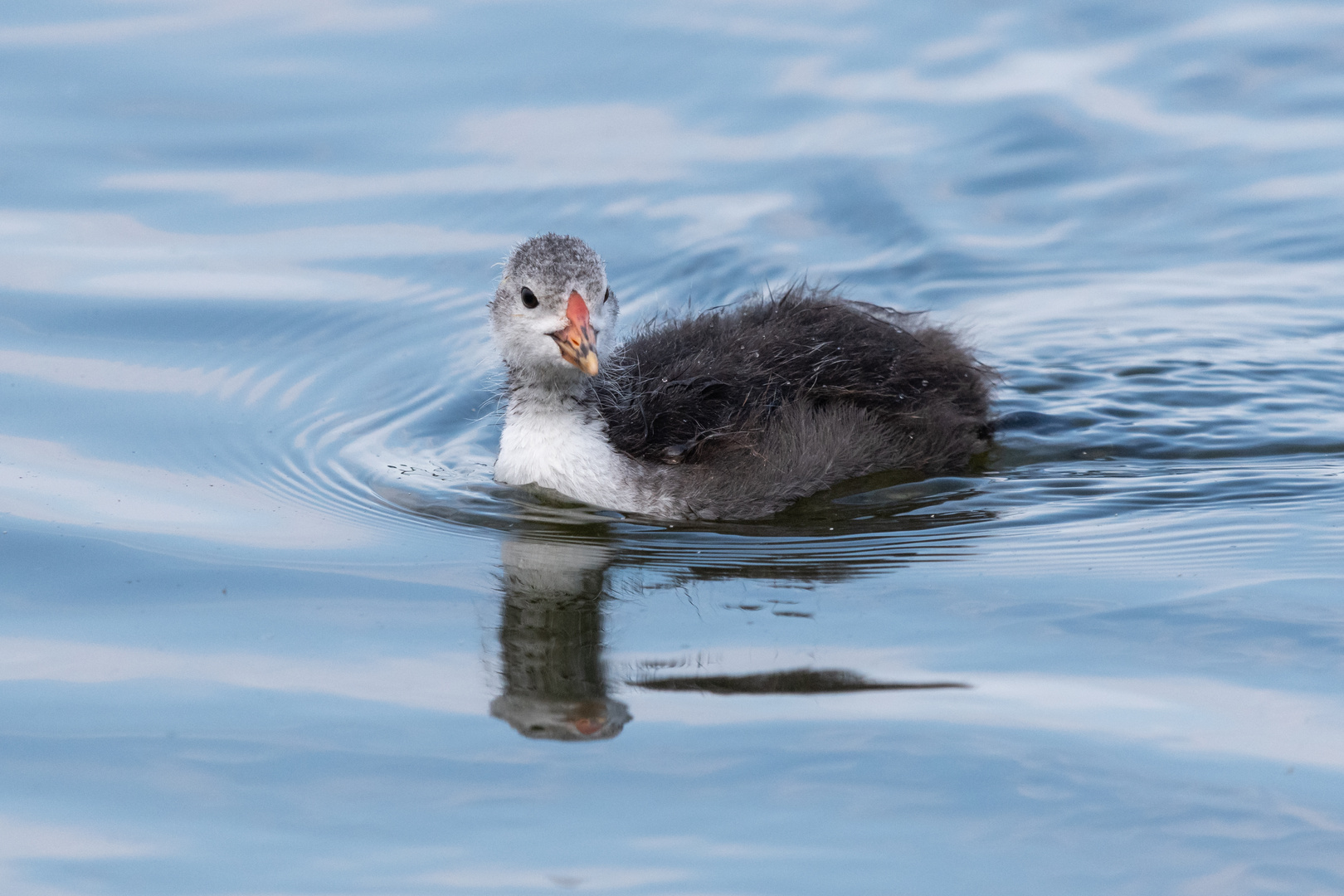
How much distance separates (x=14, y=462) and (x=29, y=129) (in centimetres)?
517

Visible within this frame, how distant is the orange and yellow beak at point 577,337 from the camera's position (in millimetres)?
7055

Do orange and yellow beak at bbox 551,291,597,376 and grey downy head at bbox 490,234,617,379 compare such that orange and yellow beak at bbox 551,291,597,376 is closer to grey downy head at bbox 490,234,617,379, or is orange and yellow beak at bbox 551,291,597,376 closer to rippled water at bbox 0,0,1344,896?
grey downy head at bbox 490,234,617,379

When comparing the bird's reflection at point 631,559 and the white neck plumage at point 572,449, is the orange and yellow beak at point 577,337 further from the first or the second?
the bird's reflection at point 631,559

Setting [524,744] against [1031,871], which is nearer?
[1031,871]

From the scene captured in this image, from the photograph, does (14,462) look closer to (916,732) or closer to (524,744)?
(524,744)

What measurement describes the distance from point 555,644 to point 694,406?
1.73 metres

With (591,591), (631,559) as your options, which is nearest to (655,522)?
(631,559)

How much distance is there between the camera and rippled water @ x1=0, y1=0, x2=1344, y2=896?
4.94 m

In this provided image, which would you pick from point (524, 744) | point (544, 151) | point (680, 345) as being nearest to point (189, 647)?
point (524, 744)

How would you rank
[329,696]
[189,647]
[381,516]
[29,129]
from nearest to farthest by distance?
[329,696] → [189,647] → [381,516] → [29,129]

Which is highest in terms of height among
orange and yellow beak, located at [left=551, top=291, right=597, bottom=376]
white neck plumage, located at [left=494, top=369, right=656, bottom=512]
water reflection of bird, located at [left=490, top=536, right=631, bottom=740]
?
orange and yellow beak, located at [left=551, top=291, right=597, bottom=376]

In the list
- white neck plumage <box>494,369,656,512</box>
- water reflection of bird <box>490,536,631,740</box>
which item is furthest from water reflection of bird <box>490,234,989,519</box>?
water reflection of bird <box>490,536,631,740</box>

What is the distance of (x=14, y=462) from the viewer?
799 cm

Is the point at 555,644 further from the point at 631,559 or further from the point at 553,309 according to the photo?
the point at 553,309
